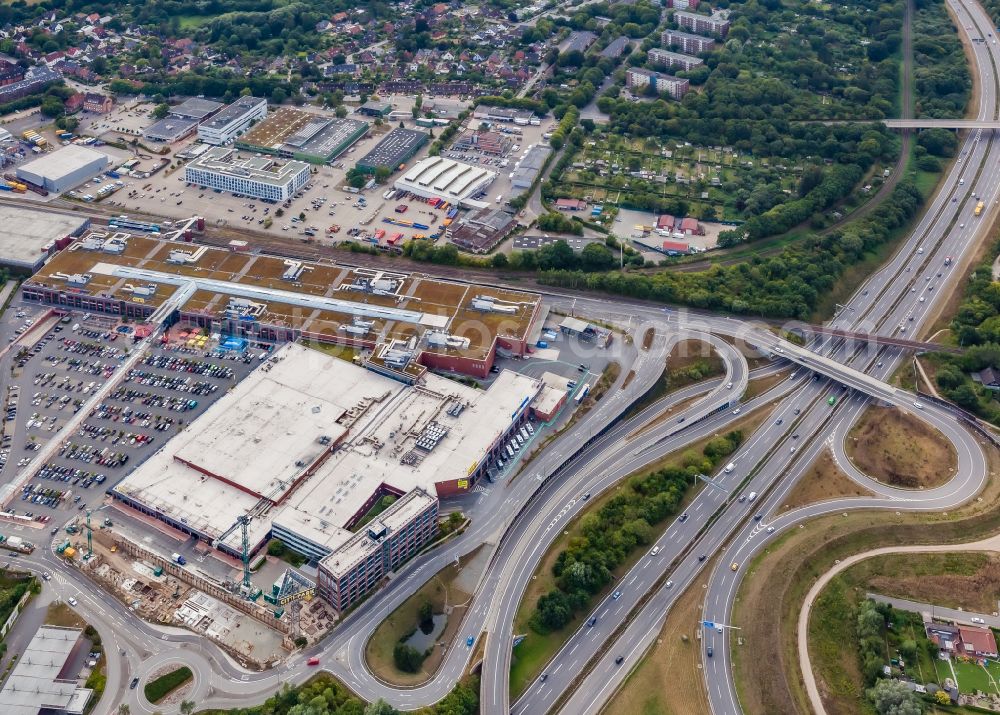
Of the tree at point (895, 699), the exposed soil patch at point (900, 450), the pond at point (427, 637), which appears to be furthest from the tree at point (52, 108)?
the tree at point (895, 699)

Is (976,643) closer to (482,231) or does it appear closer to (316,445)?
(316,445)

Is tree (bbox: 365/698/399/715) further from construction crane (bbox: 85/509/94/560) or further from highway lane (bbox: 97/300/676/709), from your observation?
construction crane (bbox: 85/509/94/560)

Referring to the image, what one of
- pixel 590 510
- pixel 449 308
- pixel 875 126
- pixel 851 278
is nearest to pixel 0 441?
pixel 449 308

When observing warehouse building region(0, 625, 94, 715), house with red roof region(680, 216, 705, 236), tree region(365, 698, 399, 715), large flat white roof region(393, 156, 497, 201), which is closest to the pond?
tree region(365, 698, 399, 715)

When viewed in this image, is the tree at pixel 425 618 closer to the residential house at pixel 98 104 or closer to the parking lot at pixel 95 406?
the parking lot at pixel 95 406

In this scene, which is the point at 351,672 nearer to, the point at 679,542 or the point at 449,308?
the point at 679,542

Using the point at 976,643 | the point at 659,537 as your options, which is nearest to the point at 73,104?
the point at 659,537
